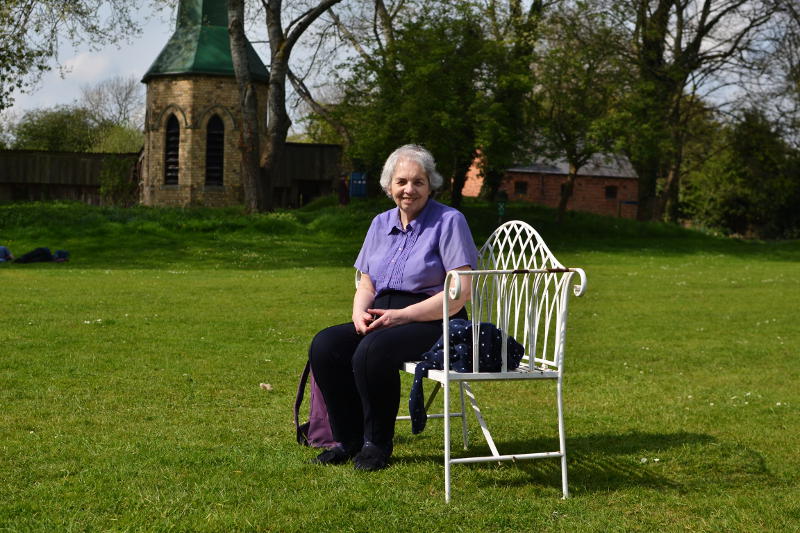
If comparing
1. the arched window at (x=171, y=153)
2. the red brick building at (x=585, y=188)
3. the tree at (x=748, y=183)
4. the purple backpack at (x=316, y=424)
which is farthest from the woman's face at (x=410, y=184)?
the red brick building at (x=585, y=188)

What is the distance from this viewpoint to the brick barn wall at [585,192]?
6406 centimetres

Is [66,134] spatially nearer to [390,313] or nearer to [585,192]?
[585,192]

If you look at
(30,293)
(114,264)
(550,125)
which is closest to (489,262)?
(30,293)

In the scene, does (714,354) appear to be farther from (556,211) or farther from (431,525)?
(556,211)

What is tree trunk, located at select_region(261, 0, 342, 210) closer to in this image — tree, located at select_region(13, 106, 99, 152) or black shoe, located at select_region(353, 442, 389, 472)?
black shoe, located at select_region(353, 442, 389, 472)

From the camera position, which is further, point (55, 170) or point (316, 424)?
point (55, 170)

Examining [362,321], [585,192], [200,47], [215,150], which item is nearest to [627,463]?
[362,321]

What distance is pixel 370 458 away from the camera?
5359mm

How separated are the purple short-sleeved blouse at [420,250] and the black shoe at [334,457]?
2.93 feet

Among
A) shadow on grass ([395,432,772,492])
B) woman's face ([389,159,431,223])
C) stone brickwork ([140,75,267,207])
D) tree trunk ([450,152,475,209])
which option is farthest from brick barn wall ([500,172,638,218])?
woman's face ([389,159,431,223])

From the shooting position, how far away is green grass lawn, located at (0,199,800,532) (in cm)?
452

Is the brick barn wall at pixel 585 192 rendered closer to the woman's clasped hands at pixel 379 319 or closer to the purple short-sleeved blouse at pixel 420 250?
the purple short-sleeved blouse at pixel 420 250

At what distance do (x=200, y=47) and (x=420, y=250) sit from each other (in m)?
40.8

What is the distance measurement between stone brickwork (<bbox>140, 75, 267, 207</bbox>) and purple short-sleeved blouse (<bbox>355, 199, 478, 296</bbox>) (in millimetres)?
39298
